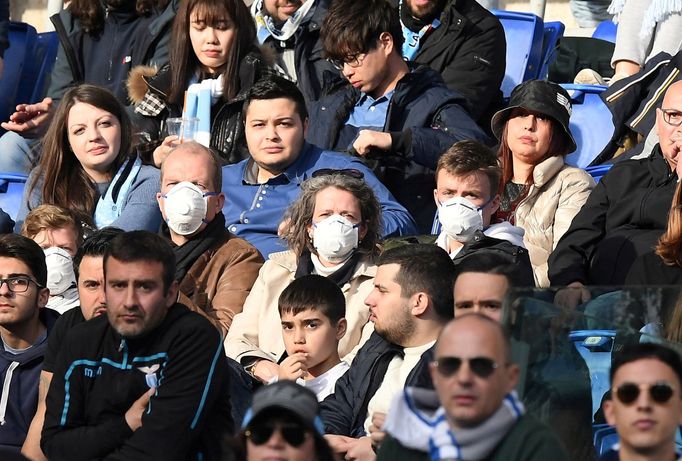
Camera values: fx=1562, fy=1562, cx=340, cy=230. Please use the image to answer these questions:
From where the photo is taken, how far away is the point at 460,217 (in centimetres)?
677

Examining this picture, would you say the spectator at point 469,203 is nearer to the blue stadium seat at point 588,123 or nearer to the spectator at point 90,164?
the spectator at point 90,164

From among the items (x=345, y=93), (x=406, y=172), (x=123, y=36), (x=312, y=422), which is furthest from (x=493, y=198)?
(x=123, y=36)

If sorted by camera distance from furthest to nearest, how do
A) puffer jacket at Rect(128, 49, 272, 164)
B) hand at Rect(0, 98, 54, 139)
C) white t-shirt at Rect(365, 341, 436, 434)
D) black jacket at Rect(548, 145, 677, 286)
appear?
hand at Rect(0, 98, 54, 139), puffer jacket at Rect(128, 49, 272, 164), black jacket at Rect(548, 145, 677, 286), white t-shirt at Rect(365, 341, 436, 434)

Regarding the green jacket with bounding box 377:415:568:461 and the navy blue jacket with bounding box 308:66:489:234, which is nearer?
the green jacket with bounding box 377:415:568:461

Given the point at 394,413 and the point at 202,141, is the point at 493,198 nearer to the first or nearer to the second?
the point at 202,141

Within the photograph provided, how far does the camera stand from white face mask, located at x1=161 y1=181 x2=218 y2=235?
7.24 meters

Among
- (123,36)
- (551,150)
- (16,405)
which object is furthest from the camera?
(123,36)

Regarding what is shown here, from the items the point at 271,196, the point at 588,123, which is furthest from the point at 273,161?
the point at 588,123

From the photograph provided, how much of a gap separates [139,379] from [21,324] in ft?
4.39

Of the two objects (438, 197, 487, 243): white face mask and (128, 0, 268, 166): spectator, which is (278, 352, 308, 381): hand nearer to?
(438, 197, 487, 243): white face mask

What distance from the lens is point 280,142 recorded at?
7820mm

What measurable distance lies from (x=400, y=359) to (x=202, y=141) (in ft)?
9.65

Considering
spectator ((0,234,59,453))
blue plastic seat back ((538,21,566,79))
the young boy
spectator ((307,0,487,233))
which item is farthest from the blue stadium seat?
spectator ((0,234,59,453))

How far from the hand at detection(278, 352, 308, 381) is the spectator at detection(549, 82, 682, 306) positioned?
54.5 inches
